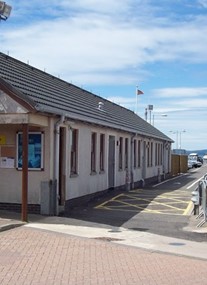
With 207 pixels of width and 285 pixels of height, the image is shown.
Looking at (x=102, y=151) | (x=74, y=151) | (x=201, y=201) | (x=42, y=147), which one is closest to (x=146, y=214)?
(x=201, y=201)

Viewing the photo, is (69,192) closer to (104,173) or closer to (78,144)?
(78,144)

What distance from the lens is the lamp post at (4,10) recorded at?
13.5 meters

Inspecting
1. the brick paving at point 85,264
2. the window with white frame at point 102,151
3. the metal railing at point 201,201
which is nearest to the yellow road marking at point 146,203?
the metal railing at point 201,201

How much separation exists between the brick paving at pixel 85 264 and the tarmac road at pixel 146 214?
251 centimetres

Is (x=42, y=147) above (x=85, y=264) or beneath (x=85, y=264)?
above

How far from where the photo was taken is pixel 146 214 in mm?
15883

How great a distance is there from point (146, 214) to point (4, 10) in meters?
7.28

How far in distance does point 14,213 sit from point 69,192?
2334 millimetres

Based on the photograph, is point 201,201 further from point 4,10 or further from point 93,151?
point 4,10

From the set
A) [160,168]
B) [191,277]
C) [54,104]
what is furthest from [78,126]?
[160,168]

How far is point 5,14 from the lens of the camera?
13.6m

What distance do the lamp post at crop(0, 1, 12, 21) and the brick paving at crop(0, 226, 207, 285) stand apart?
232 inches

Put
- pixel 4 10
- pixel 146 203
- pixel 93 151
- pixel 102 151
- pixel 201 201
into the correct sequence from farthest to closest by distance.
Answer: pixel 102 151 → pixel 93 151 → pixel 146 203 → pixel 201 201 → pixel 4 10

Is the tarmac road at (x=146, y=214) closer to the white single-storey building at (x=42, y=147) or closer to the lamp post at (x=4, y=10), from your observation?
the white single-storey building at (x=42, y=147)
